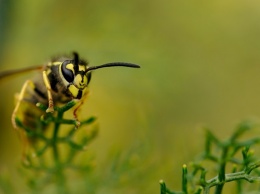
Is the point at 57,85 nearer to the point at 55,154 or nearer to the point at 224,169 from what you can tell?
the point at 55,154

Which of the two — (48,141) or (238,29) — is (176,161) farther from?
(238,29)

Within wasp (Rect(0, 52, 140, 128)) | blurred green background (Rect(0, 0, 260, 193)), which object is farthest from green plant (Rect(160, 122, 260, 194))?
blurred green background (Rect(0, 0, 260, 193))

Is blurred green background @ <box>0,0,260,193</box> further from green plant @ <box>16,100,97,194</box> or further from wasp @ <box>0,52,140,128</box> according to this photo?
wasp @ <box>0,52,140,128</box>

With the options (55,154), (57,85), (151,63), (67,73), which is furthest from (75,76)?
(151,63)

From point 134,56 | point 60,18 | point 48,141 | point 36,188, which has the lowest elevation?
point 36,188

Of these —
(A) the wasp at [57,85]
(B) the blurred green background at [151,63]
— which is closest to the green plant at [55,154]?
(A) the wasp at [57,85]

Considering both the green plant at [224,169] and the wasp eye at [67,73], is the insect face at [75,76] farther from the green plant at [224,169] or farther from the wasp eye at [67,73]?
the green plant at [224,169]

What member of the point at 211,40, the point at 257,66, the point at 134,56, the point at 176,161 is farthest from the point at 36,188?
the point at 257,66
